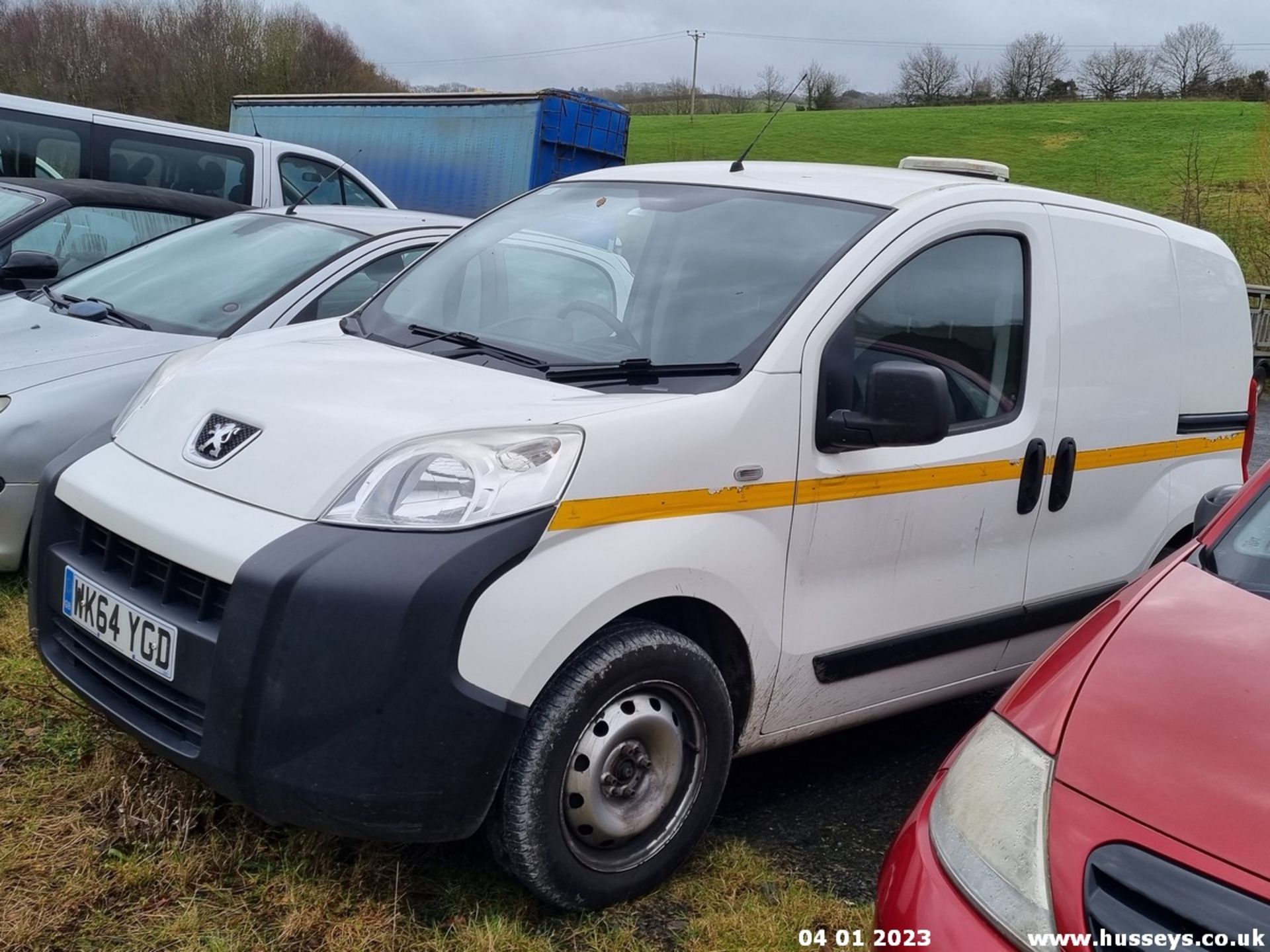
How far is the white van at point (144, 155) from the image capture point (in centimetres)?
863

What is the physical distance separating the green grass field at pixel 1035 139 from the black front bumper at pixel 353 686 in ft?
116

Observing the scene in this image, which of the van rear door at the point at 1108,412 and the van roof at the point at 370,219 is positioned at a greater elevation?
→ the van roof at the point at 370,219

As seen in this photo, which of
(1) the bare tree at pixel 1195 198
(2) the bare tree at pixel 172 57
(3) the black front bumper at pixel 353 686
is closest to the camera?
(3) the black front bumper at pixel 353 686

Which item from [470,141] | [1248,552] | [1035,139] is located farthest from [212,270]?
[1035,139]

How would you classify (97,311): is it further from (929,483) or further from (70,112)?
(70,112)

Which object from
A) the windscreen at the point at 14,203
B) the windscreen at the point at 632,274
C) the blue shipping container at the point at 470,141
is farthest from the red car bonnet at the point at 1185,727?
the blue shipping container at the point at 470,141

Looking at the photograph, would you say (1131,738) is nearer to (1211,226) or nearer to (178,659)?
(178,659)

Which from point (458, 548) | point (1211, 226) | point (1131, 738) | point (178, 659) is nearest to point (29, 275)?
point (178, 659)

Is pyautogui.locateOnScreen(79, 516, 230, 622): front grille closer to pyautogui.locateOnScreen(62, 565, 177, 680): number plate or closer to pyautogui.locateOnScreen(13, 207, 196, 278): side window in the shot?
pyautogui.locateOnScreen(62, 565, 177, 680): number plate

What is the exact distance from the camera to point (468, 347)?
3.16 meters

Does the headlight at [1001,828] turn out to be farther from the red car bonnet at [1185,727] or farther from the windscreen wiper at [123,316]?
the windscreen wiper at [123,316]

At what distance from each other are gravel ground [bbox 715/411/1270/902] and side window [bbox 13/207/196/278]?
4.07 meters

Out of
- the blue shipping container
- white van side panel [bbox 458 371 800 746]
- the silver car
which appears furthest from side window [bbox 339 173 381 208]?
white van side panel [bbox 458 371 800 746]

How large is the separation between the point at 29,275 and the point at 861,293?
3930 millimetres
